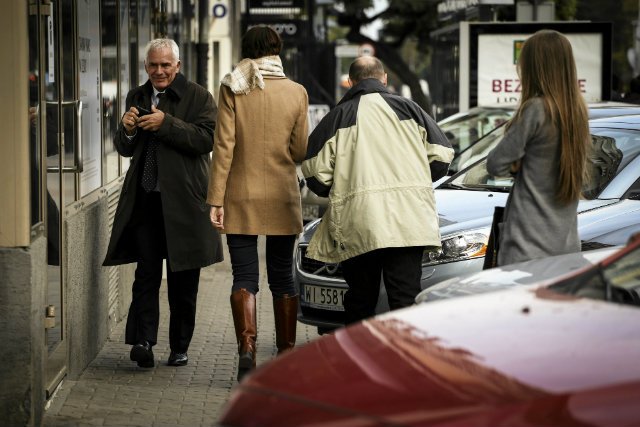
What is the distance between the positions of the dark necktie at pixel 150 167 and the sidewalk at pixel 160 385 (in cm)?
104

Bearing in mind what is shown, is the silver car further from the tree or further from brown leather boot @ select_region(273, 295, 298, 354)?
the tree

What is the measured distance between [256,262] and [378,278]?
65cm

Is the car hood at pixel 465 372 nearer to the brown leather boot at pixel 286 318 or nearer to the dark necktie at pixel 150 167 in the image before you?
the brown leather boot at pixel 286 318

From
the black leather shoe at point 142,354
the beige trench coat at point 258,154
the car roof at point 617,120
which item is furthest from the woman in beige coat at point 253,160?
the car roof at point 617,120

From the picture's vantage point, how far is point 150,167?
7.27 meters

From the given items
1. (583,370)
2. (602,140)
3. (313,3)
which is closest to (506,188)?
(602,140)

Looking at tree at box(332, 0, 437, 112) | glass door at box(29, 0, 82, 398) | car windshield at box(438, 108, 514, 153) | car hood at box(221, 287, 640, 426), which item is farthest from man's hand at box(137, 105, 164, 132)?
tree at box(332, 0, 437, 112)

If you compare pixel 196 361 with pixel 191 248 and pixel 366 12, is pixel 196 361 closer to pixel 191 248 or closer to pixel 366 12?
pixel 191 248

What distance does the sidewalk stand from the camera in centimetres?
623

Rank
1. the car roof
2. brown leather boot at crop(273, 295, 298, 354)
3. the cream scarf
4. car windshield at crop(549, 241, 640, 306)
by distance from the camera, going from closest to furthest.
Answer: car windshield at crop(549, 241, 640, 306)
the cream scarf
brown leather boot at crop(273, 295, 298, 354)
the car roof

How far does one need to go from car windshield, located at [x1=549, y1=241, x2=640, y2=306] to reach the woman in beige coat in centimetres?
288

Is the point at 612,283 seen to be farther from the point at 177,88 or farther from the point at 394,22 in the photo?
the point at 394,22

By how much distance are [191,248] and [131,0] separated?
3210 mm

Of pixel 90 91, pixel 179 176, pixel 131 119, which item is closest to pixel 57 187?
pixel 131 119
